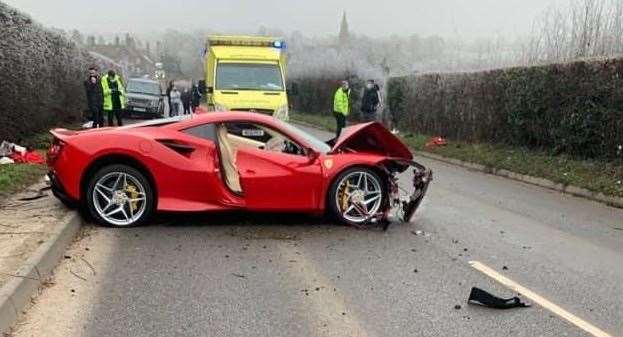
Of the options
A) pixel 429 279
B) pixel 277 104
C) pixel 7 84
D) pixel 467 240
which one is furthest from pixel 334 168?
pixel 277 104

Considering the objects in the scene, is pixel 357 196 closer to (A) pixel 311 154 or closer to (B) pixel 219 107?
(A) pixel 311 154

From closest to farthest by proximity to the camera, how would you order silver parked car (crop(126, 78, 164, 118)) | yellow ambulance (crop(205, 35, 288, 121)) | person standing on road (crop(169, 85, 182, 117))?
yellow ambulance (crop(205, 35, 288, 121)), silver parked car (crop(126, 78, 164, 118)), person standing on road (crop(169, 85, 182, 117))

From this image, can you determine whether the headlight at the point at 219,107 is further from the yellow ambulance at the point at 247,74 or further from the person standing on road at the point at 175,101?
the person standing on road at the point at 175,101

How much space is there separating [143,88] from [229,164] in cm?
2425

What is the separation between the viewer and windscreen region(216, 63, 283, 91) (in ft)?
56.2

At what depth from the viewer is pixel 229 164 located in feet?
26.1

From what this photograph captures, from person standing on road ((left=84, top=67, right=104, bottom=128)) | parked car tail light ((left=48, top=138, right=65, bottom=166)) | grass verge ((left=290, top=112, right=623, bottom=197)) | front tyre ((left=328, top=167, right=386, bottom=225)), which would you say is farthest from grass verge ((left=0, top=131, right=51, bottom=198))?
grass verge ((left=290, top=112, right=623, bottom=197))

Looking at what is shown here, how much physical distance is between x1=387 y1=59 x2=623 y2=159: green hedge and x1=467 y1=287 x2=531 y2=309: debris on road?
333 inches

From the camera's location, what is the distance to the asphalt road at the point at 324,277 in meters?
4.84

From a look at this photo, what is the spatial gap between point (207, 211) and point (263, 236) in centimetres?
76

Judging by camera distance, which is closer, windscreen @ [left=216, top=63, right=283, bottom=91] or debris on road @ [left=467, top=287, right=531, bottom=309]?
debris on road @ [left=467, top=287, right=531, bottom=309]

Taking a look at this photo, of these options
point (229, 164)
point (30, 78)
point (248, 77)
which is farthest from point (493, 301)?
point (248, 77)

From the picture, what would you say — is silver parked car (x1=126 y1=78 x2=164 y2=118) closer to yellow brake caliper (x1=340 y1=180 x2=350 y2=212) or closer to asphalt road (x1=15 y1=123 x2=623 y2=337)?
asphalt road (x1=15 y1=123 x2=623 y2=337)

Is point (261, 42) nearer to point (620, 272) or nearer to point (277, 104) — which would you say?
point (277, 104)
